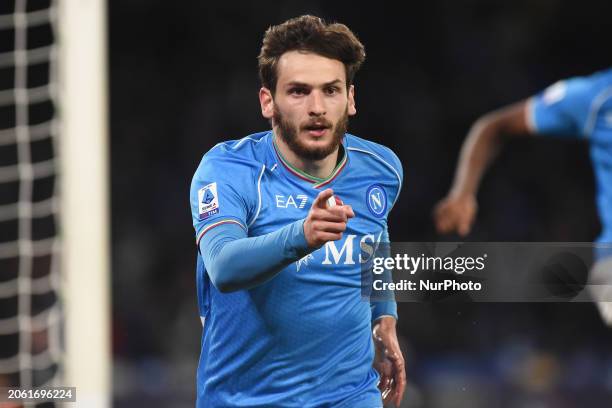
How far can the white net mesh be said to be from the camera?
5.94 metres

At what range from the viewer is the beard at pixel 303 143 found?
8.05 feet

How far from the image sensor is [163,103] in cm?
716

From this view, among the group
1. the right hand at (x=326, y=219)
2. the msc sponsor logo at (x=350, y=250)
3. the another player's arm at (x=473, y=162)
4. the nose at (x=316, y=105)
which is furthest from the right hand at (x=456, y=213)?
the right hand at (x=326, y=219)

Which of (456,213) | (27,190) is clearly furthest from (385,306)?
(27,190)

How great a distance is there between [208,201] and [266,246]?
1.01ft

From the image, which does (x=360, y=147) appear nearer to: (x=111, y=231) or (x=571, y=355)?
(x=571, y=355)

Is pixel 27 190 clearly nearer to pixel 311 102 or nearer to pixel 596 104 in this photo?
pixel 596 104

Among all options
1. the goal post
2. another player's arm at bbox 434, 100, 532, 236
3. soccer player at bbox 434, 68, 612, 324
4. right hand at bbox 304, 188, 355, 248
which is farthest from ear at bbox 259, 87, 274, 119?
soccer player at bbox 434, 68, 612, 324

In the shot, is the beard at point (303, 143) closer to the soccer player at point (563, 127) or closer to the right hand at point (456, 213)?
the right hand at point (456, 213)

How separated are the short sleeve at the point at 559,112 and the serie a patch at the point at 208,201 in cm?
236

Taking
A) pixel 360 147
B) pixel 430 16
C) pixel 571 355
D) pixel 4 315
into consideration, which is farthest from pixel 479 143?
pixel 4 315

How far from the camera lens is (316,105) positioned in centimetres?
240

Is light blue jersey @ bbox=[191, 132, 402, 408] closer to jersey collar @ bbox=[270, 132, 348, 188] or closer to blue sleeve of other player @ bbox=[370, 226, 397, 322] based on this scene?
jersey collar @ bbox=[270, 132, 348, 188]

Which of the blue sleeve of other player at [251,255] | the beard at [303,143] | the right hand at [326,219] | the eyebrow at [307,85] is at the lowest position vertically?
the blue sleeve of other player at [251,255]
